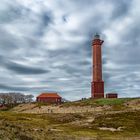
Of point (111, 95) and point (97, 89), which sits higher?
point (97, 89)

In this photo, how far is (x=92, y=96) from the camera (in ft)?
594

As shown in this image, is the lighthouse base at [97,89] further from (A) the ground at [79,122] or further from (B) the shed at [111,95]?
(A) the ground at [79,122]

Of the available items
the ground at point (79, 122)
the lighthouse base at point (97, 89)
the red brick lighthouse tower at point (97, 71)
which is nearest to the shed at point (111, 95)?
the red brick lighthouse tower at point (97, 71)

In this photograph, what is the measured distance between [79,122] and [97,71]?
81.1m

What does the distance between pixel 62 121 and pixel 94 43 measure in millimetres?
85419

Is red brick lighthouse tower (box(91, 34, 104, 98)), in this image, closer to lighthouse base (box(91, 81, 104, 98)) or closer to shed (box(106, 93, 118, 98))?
lighthouse base (box(91, 81, 104, 98))

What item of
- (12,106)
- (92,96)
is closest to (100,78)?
(92,96)

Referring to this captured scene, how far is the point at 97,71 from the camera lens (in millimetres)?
181500

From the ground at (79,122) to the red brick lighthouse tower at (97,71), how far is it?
22562 mm

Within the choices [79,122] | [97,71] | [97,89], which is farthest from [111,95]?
[79,122]

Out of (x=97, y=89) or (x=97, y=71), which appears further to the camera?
(x=97, y=71)

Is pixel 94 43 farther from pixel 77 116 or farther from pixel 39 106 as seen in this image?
pixel 77 116

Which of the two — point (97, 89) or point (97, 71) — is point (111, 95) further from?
point (97, 71)

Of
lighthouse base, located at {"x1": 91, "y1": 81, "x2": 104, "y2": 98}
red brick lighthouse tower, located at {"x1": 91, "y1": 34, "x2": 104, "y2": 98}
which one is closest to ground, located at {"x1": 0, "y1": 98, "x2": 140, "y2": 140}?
lighthouse base, located at {"x1": 91, "y1": 81, "x2": 104, "y2": 98}
